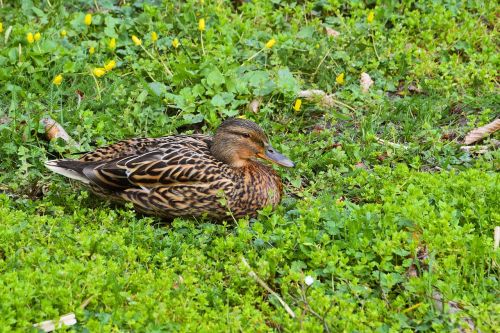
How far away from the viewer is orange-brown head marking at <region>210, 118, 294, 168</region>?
22.0 feet

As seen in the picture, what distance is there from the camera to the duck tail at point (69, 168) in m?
6.54

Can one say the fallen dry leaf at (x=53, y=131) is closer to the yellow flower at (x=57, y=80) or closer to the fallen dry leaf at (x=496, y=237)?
the yellow flower at (x=57, y=80)

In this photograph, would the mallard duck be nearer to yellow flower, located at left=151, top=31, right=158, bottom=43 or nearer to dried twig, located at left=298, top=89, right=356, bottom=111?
dried twig, located at left=298, top=89, right=356, bottom=111

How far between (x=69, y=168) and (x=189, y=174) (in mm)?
936

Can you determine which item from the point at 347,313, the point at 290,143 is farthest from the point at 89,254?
the point at 290,143

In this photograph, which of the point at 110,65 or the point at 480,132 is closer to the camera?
the point at 480,132

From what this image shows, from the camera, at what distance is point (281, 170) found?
7.16 metres

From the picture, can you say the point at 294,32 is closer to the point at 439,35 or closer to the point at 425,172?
the point at 439,35

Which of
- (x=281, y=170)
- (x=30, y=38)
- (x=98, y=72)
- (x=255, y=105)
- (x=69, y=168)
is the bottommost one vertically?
(x=281, y=170)

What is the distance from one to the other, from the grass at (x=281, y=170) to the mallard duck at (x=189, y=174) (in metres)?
0.15

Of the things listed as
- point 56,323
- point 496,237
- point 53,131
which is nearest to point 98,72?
point 53,131

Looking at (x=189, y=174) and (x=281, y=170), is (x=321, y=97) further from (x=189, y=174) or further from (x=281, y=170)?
(x=189, y=174)

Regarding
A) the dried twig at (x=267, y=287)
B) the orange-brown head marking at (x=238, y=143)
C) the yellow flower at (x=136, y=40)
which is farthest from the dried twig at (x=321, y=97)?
the dried twig at (x=267, y=287)

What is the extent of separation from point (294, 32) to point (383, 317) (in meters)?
4.37
